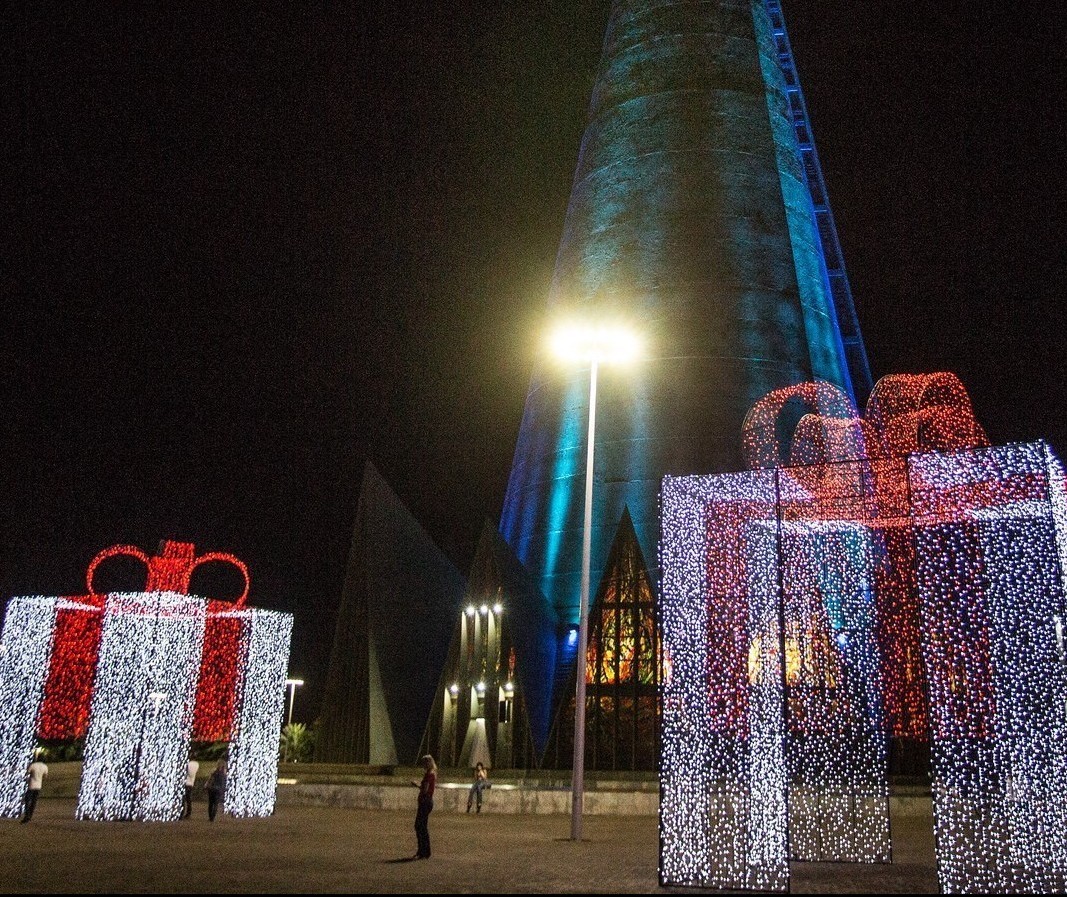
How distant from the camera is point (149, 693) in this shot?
1980 centimetres

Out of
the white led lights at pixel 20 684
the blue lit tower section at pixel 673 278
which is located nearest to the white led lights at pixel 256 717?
the white led lights at pixel 20 684

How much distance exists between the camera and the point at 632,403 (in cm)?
3828

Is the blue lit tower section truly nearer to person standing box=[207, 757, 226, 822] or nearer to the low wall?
the low wall

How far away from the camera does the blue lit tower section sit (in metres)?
37.3

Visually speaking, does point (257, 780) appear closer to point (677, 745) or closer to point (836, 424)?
point (677, 745)

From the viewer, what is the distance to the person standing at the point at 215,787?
66.2 feet

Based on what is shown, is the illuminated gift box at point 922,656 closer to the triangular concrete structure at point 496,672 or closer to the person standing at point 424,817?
the person standing at point 424,817

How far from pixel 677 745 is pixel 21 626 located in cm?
1533

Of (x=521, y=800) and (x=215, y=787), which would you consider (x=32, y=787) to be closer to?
(x=215, y=787)

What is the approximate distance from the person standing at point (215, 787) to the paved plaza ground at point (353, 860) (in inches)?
15.9

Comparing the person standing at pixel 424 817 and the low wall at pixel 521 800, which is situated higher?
the person standing at pixel 424 817

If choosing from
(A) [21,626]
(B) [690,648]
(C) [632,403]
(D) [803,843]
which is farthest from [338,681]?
(B) [690,648]

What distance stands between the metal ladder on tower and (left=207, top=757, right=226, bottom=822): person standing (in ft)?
107

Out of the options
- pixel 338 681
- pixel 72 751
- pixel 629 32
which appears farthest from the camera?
pixel 629 32
